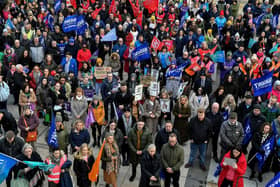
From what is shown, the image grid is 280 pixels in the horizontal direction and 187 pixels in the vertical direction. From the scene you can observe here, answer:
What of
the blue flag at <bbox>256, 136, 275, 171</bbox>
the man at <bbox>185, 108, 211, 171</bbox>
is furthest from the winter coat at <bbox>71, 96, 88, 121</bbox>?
the blue flag at <bbox>256, 136, 275, 171</bbox>

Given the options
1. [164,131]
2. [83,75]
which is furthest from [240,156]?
[83,75]

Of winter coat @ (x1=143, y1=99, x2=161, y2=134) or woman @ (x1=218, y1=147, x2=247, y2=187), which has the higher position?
winter coat @ (x1=143, y1=99, x2=161, y2=134)

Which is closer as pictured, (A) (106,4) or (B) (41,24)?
(B) (41,24)

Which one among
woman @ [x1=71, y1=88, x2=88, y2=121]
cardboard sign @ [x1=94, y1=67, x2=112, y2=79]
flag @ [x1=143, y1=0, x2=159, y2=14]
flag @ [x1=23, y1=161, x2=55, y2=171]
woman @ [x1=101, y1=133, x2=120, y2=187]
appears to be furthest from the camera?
flag @ [x1=143, y1=0, x2=159, y2=14]

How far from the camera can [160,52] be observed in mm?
12219

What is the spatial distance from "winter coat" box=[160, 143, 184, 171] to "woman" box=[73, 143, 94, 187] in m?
1.40

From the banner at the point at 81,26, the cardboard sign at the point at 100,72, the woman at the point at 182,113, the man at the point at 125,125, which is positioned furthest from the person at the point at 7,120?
the banner at the point at 81,26

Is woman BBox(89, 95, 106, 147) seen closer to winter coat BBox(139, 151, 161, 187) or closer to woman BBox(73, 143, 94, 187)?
woman BBox(73, 143, 94, 187)

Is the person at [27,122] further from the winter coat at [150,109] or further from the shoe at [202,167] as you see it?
the shoe at [202,167]

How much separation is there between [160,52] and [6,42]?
5.37 meters

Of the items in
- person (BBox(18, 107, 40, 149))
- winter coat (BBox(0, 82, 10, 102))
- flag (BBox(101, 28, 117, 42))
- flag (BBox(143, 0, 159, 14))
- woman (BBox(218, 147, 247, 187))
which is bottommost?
woman (BBox(218, 147, 247, 187))

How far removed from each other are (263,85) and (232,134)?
2177 mm

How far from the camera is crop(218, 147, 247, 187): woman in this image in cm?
750

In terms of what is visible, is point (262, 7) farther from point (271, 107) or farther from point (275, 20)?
point (271, 107)
